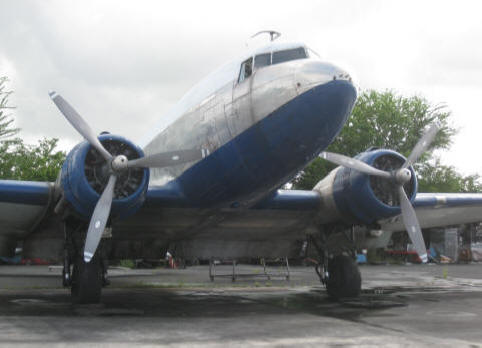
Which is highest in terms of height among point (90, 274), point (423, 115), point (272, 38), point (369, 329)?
point (423, 115)

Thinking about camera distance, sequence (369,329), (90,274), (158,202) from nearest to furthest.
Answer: (369,329) → (90,274) → (158,202)

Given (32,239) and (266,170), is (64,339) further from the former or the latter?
(32,239)

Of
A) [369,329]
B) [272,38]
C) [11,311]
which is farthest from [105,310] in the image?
[272,38]

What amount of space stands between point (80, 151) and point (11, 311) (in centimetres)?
316

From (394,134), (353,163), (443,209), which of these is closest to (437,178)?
(394,134)

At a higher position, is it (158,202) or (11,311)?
(158,202)

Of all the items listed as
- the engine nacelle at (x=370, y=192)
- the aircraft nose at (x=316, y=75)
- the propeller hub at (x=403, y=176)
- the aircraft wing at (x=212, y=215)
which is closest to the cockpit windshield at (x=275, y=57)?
the aircraft nose at (x=316, y=75)

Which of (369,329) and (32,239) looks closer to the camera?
(369,329)

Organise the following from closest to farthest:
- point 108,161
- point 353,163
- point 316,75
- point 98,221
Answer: point 316,75 < point 98,221 < point 108,161 < point 353,163

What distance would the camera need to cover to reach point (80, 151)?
10.4 metres

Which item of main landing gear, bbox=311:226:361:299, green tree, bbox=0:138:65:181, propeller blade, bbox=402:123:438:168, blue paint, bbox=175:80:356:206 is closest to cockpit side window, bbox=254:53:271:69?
blue paint, bbox=175:80:356:206

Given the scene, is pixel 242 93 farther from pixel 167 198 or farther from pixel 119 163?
pixel 167 198

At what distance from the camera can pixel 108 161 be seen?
10.3 m

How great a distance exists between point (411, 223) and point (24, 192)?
7982mm
